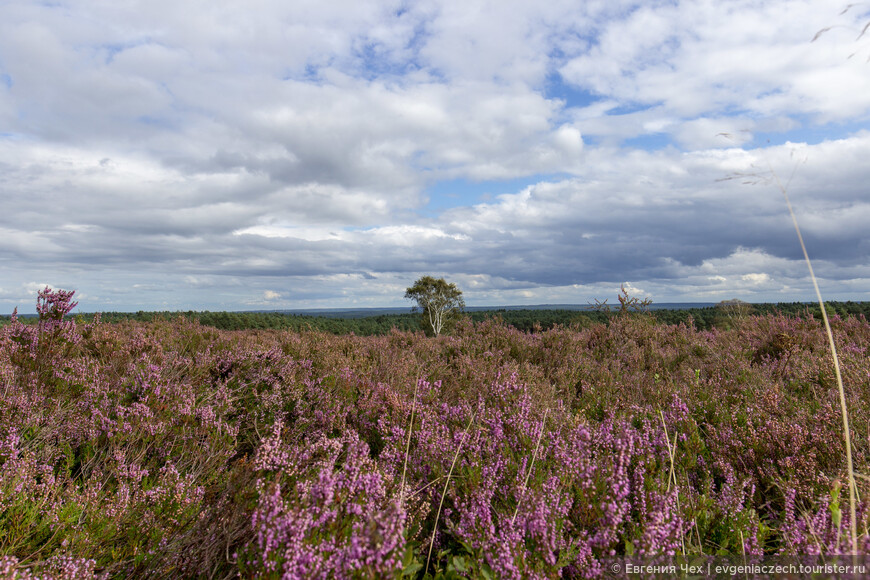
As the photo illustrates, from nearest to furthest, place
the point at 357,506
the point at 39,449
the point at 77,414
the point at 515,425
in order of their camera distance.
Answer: the point at 357,506 → the point at 515,425 → the point at 39,449 → the point at 77,414

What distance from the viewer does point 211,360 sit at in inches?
233

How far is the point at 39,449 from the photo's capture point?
3.65m

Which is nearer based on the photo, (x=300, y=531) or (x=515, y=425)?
(x=300, y=531)

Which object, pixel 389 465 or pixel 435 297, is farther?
pixel 435 297

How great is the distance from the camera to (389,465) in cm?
302

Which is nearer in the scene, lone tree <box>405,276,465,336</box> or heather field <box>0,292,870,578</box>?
heather field <box>0,292,870,578</box>

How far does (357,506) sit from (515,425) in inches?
64.4

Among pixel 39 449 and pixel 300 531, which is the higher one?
pixel 300 531

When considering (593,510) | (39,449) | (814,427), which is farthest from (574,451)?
(39,449)

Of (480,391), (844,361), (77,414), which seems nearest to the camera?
(77,414)

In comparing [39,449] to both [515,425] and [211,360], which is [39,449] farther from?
[515,425]

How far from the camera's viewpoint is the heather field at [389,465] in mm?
2052

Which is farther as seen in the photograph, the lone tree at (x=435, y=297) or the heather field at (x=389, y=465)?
the lone tree at (x=435, y=297)

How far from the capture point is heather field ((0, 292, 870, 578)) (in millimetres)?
2052
